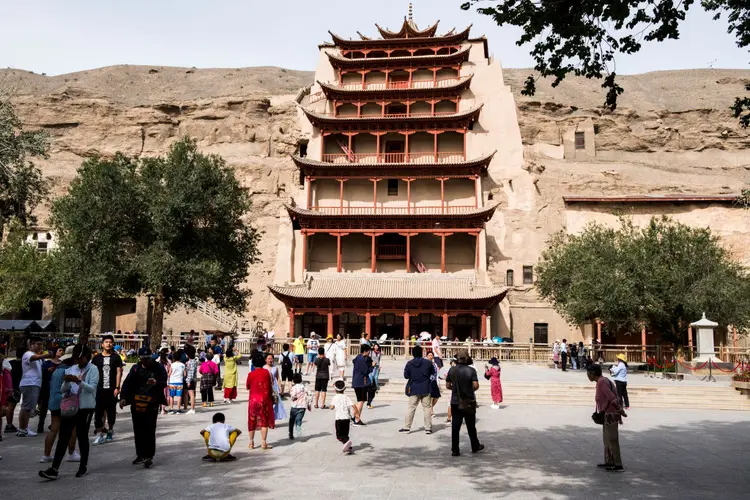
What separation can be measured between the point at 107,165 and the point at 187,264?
22.3 feet

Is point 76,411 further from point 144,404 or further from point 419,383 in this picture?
point 419,383

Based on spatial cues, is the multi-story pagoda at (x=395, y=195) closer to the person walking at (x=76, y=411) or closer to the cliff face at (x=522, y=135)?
the cliff face at (x=522, y=135)

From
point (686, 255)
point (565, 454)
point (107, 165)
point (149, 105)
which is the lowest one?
point (565, 454)

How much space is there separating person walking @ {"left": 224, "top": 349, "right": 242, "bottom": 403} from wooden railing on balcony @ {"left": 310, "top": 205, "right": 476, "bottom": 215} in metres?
25.0

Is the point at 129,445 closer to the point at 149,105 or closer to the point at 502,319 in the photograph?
the point at 502,319

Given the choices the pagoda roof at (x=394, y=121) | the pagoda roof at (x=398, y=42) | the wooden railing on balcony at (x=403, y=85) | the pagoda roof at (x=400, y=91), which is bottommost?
the pagoda roof at (x=394, y=121)

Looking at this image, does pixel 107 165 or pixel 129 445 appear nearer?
pixel 129 445

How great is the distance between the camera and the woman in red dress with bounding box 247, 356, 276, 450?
36.1ft

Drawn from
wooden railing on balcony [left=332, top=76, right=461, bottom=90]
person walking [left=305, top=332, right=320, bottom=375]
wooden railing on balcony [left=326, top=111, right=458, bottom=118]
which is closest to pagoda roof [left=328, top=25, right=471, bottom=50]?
wooden railing on balcony [left=332, top=76, right=461, bottom=90]

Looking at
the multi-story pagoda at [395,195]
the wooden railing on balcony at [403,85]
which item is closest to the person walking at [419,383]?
the multi-story pagoda at [395,195]

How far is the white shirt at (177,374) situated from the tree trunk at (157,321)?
15.1 metres

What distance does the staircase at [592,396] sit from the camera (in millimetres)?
19484

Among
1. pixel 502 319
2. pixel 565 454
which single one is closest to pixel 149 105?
pixel 502 319

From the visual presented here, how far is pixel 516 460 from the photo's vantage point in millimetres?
10312
